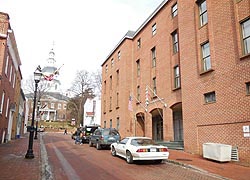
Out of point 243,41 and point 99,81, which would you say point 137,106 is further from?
point 99,81

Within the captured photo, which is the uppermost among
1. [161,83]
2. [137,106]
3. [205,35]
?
[205,35]

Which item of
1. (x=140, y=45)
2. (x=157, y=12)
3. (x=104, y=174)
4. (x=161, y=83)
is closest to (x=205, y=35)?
(x=161, y=83)

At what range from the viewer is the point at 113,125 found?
3388cm

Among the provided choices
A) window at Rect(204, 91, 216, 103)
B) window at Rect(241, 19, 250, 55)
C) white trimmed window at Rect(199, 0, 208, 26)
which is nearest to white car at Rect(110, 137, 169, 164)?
window at Rect(204, 91, 216, 103)

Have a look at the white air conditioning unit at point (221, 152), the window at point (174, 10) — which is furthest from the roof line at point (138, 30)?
the white air conditioning unit at point (221, 152)

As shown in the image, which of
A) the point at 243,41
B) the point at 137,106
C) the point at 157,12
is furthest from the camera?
the point at 137,106

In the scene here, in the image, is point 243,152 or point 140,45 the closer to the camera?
point 243,152

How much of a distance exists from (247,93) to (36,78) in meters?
11.6

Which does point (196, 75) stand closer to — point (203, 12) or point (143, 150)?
point (203, 12)

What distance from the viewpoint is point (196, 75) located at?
52.6 feet

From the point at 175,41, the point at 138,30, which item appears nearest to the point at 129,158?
the point at 175,41

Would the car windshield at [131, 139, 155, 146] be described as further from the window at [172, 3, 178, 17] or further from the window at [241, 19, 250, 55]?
the window at [172, 3, 178, 17]

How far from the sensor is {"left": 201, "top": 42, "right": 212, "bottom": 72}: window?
1551 centimetres

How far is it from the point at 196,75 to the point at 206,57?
133 centimetres
